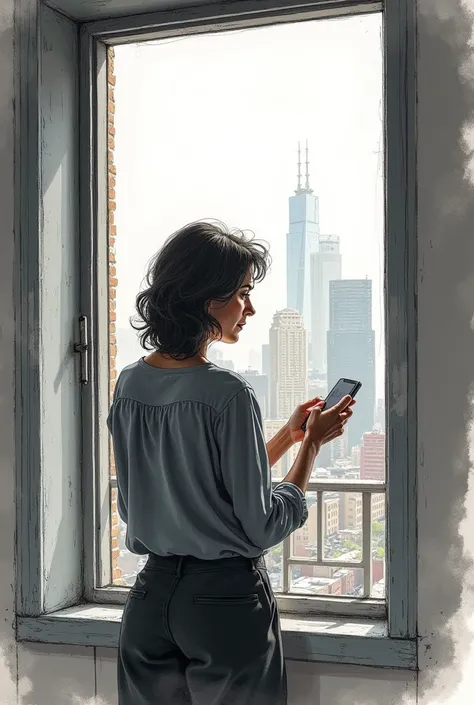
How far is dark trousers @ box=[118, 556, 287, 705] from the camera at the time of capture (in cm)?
169

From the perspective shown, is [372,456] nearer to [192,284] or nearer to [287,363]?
[287,363]

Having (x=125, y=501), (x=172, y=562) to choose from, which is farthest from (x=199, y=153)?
(x=172, y=562)

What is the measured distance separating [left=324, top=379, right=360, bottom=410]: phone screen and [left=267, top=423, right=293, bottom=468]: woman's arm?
0.13 meters

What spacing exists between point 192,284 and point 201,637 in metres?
0.71

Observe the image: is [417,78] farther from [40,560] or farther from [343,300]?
[40,560]

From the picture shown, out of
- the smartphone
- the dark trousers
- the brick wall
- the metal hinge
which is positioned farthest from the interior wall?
the metal hinge

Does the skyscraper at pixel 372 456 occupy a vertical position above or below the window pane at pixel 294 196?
below

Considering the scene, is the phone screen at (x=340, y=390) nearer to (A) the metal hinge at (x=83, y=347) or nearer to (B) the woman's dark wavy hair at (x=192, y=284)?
(B) the woman's dark wavy hair at (x=192, y=284)

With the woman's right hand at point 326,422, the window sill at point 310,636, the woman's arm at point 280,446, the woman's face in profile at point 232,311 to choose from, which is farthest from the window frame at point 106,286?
the woman's face in profile at point 232,311

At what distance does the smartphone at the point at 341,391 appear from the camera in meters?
1.98

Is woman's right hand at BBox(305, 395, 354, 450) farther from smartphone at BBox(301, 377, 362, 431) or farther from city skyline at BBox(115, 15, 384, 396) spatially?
city skyline at BBox(115, 15, 384, 396)

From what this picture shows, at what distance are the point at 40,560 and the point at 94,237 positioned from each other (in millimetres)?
903

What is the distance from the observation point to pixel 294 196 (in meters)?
2.20

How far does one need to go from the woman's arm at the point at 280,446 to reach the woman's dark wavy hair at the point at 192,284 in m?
0.39
